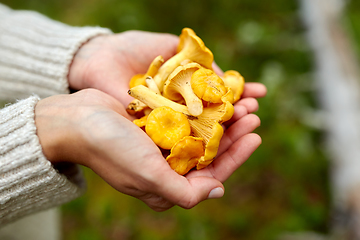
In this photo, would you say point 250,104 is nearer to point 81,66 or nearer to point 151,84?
point 151,84

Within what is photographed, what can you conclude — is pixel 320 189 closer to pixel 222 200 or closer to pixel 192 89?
pixel 222 200

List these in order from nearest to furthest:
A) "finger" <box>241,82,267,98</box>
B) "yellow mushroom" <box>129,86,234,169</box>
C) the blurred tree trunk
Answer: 1. "yellow mushroom" <box>129,86,234,169</box>
2. "finger" <box>241,82,267,98</box>
3. the blurred tree trunk

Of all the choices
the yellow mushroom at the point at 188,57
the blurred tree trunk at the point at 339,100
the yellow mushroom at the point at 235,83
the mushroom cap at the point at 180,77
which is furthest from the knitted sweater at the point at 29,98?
the blurred tree trunk at the point at 339,100

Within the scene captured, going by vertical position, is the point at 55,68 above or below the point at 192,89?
below

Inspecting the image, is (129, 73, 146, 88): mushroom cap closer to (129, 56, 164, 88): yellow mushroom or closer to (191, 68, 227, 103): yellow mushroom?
(129, 56, 164, 88): yellow mushroom

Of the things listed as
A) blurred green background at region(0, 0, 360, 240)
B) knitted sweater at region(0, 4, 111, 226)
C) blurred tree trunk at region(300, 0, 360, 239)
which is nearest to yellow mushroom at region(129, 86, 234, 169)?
knitted sweater at region(0, 4, 111, 226)

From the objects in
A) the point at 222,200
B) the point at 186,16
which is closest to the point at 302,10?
the point at 186,16

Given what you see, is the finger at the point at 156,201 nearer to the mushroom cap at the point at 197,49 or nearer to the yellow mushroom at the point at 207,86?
the yellow mushroom at the point at 207,86
